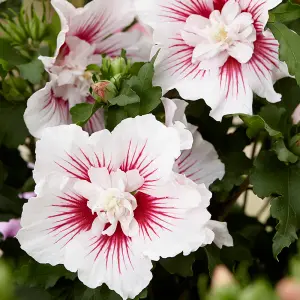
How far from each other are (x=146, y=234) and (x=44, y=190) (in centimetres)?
7

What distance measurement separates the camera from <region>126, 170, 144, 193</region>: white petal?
14.2 inches

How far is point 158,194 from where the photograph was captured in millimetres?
360

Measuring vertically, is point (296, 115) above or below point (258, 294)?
below

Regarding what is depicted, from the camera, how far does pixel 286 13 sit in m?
0.38

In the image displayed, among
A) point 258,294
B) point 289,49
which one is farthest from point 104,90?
point 258,294

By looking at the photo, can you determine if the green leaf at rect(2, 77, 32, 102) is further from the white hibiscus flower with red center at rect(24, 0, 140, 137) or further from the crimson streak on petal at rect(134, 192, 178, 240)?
the crimson streak on petal at rect(134, 192, 178, 240)

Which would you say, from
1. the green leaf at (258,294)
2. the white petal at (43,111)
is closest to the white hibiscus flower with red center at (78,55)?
the white petal at (43,111)

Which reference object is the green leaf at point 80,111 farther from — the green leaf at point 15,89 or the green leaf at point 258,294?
the green leaf at point 258,294

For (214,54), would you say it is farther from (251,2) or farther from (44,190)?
(44,190)

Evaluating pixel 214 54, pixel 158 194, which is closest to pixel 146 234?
pixel 158 194

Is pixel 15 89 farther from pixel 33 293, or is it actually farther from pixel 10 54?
pixel 33 293

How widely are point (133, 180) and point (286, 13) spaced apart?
149 mm

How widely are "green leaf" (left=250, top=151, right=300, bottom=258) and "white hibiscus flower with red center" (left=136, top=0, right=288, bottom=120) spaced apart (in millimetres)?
47

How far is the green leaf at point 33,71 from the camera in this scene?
423mm
